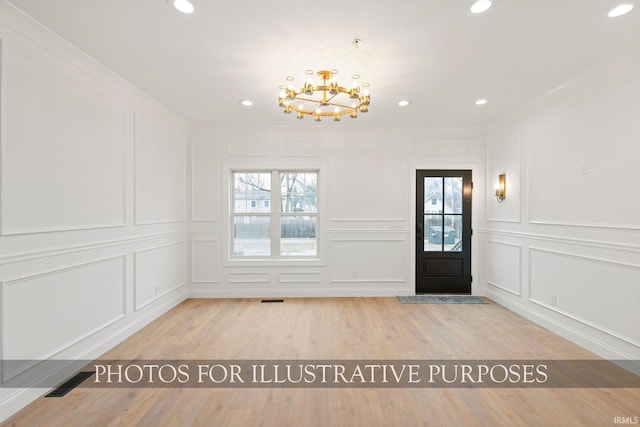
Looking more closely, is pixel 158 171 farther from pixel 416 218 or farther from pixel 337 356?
pixel 416 218

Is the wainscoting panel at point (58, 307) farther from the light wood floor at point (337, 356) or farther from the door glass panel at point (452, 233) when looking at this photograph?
the door glass panel at point (452, 233)

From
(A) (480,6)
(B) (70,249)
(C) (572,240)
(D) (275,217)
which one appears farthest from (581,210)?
(B) (70,249)

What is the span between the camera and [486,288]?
16.8 feet

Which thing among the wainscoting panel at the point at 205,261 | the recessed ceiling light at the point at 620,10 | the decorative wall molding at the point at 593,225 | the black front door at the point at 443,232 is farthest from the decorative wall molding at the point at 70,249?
the decorative wall molding at the point at 593,225

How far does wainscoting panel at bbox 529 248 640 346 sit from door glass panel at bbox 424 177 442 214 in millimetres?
1518

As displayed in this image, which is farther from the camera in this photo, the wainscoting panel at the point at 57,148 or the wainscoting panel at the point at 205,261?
the wainscoting panel at the point at 205,261

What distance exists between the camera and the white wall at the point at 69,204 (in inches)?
86.6

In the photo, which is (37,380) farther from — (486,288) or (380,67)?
(486,288)

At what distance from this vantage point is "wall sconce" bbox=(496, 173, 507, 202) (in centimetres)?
459

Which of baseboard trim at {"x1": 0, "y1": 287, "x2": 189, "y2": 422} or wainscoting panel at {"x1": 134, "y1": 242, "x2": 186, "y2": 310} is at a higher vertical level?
wainscoting panel at {"x1": 134, "y1": 242, "x2": 186, "y2": 310}

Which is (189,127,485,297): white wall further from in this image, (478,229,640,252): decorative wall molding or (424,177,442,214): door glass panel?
(478,229,640,252): decorative wall molding

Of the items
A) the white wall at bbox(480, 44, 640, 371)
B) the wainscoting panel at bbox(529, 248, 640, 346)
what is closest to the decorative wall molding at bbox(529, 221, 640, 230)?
the white wall at bbox(480, 44, 640, 371)

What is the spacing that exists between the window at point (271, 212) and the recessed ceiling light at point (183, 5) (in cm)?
316

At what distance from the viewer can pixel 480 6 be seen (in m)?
2.12
